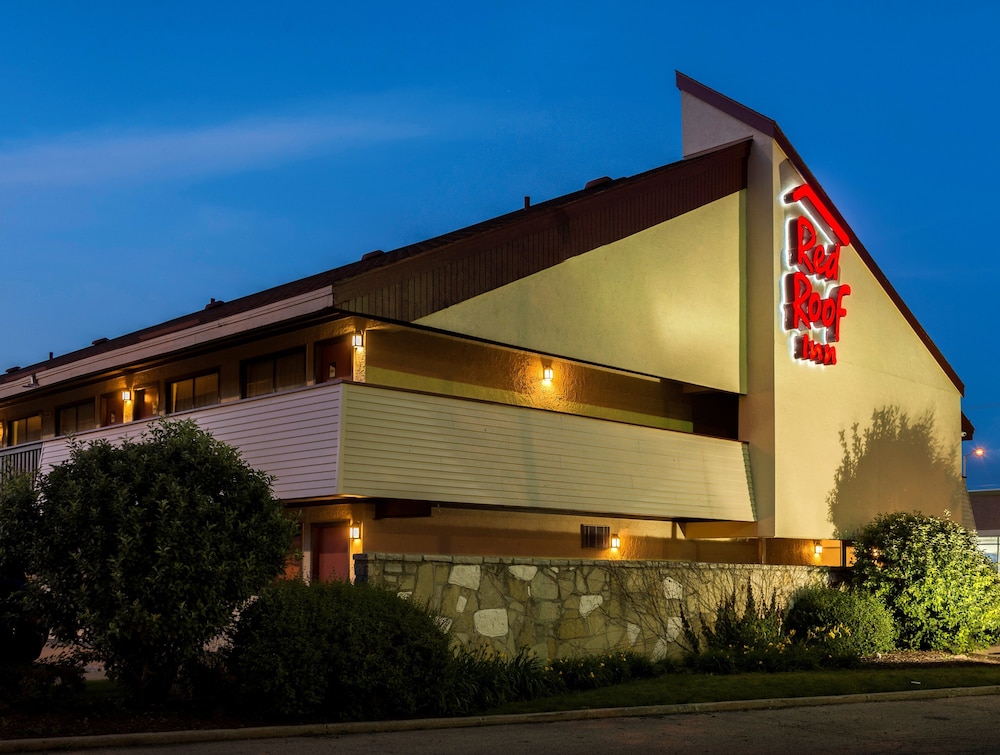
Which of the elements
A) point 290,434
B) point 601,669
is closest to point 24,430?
point 290,434

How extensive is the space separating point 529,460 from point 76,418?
12928 mm

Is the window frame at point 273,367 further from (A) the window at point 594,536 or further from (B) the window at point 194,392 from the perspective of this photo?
(A) the window at point 594,536

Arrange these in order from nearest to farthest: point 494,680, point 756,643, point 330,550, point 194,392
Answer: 1. point 494,680
2. point 756,643
3. point 330,550
4. point 194,392

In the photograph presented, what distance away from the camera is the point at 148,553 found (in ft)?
42.3

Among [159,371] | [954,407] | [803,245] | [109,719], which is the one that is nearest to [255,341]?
[159,371]

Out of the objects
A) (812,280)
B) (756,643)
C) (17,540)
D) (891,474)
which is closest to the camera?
(17,540)

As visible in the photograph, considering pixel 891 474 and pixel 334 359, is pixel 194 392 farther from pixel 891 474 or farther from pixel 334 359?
pixel 891 474

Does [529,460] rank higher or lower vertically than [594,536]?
higher

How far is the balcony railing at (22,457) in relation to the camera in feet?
78.9

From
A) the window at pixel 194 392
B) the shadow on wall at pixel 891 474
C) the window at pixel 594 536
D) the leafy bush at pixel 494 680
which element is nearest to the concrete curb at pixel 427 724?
the leafy bush at pixel 494 680

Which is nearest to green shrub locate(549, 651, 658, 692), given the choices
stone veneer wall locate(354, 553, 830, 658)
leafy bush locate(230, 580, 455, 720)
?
stone veneer wall locate(354, 553, 830, 658)

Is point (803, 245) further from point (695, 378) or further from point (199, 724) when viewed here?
point (199, 724)

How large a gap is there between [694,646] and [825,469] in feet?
27.1

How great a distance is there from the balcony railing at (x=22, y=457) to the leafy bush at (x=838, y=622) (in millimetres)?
15632
